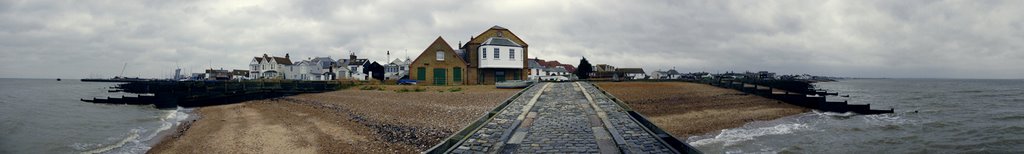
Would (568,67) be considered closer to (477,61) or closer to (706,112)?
(477,61)

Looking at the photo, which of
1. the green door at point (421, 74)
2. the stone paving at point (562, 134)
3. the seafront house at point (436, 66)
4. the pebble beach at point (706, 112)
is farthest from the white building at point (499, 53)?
the stone paving at point (562, 134)

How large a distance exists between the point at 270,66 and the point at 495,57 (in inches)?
2146

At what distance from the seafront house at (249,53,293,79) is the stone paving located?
74890 millimetres

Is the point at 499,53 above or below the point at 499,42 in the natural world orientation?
below

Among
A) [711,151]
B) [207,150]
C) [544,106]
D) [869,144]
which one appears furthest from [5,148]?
[869,144]

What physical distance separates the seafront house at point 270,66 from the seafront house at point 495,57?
4618cm

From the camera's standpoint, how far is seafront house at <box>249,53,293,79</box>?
8093cm

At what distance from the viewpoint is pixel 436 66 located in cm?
4294

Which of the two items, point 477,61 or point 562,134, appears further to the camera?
point 477,61

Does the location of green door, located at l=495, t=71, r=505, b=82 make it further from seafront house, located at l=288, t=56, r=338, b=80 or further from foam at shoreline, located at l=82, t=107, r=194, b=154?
seafront house, located at l=288, t=56, r=338, b=80

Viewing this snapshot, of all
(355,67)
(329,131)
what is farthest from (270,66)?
(329,131)

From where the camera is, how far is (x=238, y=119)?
2023 cm

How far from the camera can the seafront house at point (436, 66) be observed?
4278 centimetres

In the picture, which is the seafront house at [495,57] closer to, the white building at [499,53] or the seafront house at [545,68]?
the white building at [499,53]
